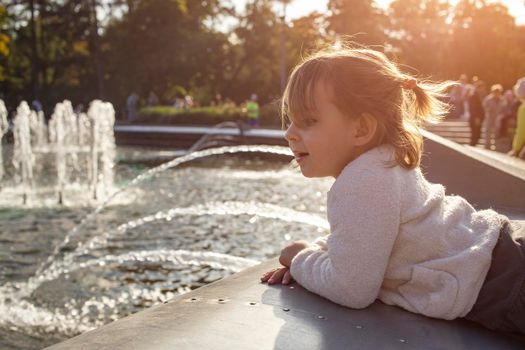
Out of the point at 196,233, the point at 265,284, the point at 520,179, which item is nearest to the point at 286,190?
the point at 196,233

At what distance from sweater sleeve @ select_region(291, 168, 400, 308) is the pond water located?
1.85m

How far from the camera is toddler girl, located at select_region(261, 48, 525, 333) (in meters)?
1.79

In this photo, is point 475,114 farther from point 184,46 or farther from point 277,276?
point 184,46

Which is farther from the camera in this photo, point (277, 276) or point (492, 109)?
point (492, 109)

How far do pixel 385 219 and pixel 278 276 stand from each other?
1.64ft

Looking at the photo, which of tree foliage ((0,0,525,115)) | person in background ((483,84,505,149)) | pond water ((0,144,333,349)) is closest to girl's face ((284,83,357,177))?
pond water ((0,144,333,349))

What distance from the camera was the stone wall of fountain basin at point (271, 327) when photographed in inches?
60.6

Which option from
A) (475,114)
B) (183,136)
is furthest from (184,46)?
(475,114)

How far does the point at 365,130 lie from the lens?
1920 mm

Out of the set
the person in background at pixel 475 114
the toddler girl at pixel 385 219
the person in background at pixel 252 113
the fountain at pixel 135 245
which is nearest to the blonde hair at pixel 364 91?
the toddler girl at pixel 385 219

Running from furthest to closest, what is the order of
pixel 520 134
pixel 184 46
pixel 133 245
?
pixel 184 46 → pixel 520 134 → pixel 133 245

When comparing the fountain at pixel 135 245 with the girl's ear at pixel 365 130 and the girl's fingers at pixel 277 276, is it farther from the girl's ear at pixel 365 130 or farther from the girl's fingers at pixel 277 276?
the girl's ear at pixel 365 130

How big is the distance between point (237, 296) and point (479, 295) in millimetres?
699

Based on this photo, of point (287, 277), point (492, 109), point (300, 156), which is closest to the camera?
point (300, 156)
